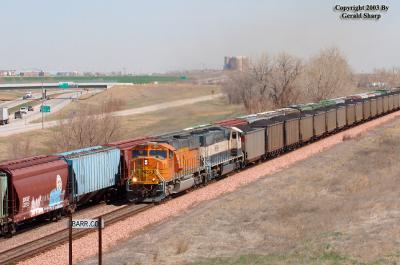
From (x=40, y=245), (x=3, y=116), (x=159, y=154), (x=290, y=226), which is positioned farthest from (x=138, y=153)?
(x=3, y=116)

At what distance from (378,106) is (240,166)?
1863 inches

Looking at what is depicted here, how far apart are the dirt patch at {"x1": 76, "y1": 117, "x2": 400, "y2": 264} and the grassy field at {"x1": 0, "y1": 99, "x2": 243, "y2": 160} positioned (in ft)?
119

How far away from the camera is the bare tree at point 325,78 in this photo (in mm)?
106438

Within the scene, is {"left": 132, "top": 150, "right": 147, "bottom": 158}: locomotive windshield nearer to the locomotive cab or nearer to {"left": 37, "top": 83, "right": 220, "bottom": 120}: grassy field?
the locomotive cab

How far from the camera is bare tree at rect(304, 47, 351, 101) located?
10644 cm

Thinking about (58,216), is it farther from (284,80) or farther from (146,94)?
(146,94)

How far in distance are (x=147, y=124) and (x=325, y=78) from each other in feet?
117

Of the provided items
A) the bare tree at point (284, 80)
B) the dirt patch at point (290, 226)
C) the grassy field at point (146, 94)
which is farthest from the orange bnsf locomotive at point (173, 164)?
the grassy field at point (146, 94)

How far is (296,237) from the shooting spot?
21.8 metres

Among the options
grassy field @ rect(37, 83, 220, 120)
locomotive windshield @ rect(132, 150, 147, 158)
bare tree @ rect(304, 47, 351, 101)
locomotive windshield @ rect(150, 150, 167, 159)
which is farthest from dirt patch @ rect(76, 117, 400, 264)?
grassy field @ rect(37, 83, 220, 120)

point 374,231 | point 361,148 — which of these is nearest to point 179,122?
point 361,148

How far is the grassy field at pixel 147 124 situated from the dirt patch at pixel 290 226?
36.3 m

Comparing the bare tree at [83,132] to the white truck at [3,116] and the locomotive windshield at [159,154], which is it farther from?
the white truck at [3,116]

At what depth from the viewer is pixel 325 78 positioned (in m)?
108
